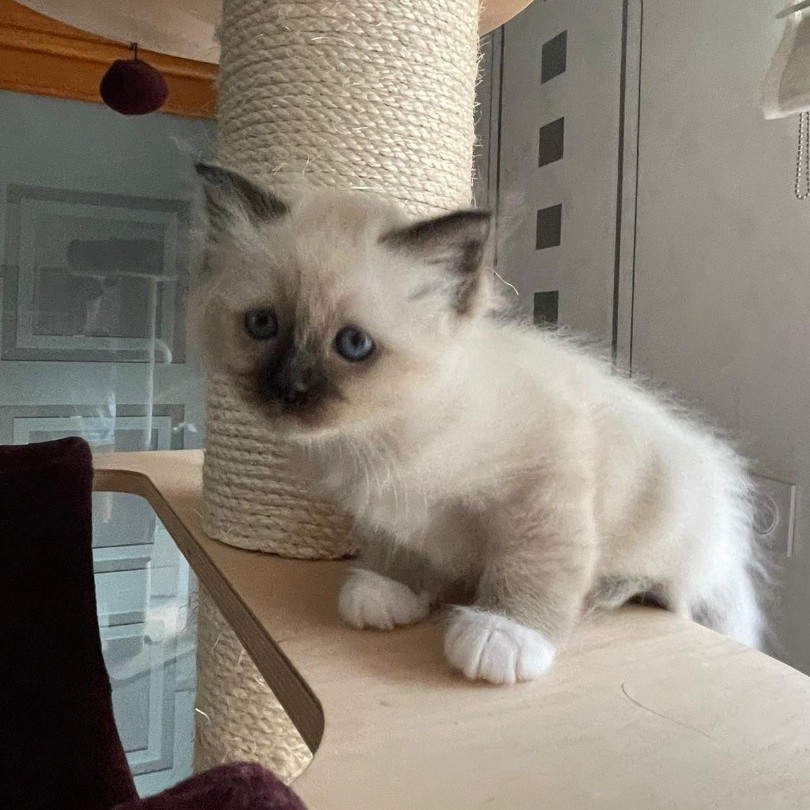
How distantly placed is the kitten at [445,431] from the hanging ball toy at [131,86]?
0.84 meters

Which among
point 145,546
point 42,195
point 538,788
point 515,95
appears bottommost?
point 145,546

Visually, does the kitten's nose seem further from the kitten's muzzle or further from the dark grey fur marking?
the dark grey fur marking

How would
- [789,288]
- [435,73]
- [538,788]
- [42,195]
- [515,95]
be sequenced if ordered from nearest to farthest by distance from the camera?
[538,788] < [435,73] < [789,288] < [515,95] < [42,195]

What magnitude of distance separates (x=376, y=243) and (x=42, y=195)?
6.44 feet

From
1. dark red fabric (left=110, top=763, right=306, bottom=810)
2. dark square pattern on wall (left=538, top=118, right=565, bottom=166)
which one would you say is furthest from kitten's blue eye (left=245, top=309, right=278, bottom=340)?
dark square pattern on wall (left=538, top=118, right=565, bottom=166)

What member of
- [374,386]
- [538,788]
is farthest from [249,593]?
[538,788]

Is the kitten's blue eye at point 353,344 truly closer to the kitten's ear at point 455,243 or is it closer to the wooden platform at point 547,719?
the kitten's ear at point 455,243

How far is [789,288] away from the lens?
115 centimetres

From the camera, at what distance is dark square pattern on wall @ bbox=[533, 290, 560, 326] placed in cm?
173

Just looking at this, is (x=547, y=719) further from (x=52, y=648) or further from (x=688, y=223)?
(x=688, y=223)

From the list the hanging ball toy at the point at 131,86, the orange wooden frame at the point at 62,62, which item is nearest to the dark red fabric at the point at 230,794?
the hanging ball toy at the point at 131,86

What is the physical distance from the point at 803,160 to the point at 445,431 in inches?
30.3

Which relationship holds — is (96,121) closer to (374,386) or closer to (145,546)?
(145,546)

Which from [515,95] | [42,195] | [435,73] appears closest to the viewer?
[435,73]
